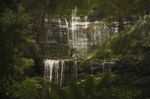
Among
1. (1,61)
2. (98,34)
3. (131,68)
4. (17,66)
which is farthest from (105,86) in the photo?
(98,34)

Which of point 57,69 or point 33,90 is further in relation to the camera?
point 57,69

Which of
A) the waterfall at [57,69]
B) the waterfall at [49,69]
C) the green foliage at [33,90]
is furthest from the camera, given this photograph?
the waterfall at [49,69]

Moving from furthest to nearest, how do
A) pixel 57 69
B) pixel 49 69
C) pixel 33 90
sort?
pixel 49 69 < pixel 57 69 < pixel 33 90

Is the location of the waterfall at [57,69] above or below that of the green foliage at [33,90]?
below

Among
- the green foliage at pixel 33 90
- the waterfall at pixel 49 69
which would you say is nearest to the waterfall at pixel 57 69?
the waterfall at pixel 49 69

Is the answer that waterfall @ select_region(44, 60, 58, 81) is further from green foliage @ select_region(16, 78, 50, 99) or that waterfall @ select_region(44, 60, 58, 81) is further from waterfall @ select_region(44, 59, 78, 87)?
green foliage @ select_region(16, 78, 50, 99)

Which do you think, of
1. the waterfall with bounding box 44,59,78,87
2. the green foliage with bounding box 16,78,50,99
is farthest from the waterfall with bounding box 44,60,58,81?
the green foliage with bounding box 16,78,50,99

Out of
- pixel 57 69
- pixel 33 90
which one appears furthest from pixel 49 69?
pixel 33 90

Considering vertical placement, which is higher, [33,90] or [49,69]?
[33,90]

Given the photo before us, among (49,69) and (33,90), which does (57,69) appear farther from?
(33,90)

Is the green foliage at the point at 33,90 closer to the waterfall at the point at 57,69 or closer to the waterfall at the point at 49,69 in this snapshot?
the waterfall at the point at 57,69

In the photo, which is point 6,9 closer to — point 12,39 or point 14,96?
point 12,39

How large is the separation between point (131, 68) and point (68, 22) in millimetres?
7429

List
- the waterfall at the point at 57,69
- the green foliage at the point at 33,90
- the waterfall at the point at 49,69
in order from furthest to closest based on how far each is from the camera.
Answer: the waterfall at the point at 49,69, the waterfall at the point at 57,69, the green foliage at the point at 33,90
